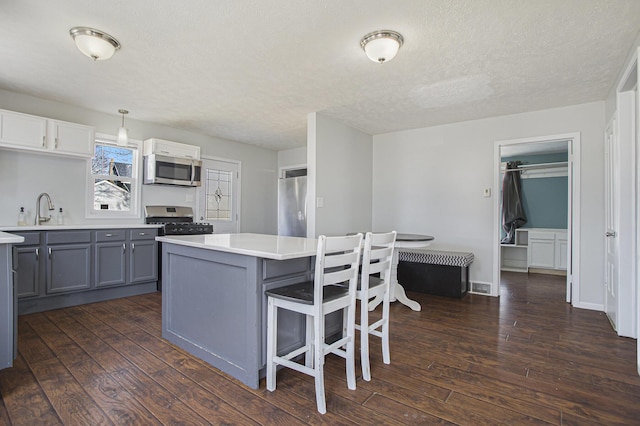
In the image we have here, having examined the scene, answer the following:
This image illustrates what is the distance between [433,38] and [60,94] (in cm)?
386

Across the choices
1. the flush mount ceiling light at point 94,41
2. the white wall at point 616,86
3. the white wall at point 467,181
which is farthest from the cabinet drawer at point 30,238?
the white wall at point 616,86

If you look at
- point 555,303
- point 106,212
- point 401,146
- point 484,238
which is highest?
point 401,146

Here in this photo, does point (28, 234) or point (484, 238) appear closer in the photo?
point (28, 234)

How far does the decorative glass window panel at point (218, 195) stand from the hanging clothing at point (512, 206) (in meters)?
5.20

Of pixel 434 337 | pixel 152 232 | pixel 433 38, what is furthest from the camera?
pixel 152 232

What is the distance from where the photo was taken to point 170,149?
4.67 meters

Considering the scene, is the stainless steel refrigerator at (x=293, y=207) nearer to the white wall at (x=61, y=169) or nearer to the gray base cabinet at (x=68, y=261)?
the white wall at (x=61, y=169)

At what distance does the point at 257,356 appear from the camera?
1.94 metres

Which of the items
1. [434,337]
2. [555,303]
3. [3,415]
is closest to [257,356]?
[3,415]

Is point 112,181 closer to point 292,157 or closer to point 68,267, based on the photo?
point 68,267

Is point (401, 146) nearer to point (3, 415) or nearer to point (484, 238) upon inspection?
point (484, 238)

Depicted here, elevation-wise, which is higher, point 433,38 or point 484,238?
point 433,38

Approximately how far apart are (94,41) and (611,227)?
15.5 ft

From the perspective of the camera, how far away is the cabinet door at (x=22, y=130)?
130 inches
